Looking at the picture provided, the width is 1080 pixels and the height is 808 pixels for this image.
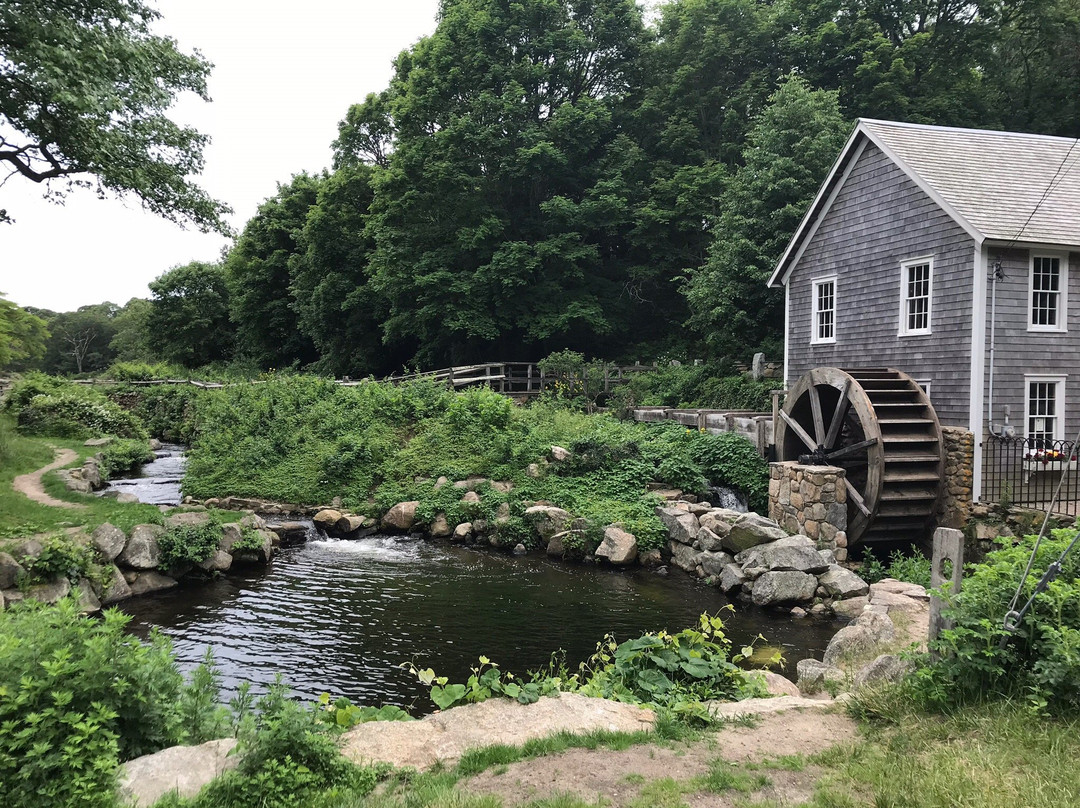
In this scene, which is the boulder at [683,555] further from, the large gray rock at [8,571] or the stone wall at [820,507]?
the large gray rock at [8,571]

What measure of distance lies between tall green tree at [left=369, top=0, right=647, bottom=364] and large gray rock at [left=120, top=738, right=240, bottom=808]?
83.2ft

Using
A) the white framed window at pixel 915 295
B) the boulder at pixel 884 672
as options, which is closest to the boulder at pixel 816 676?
the boulder at pixel 884 672

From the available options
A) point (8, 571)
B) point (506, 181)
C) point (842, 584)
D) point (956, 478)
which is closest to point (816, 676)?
point (842, 584)

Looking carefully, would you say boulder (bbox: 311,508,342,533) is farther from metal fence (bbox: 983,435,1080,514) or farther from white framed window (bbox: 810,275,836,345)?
metal fence (bbox: 983,435,1080,514)

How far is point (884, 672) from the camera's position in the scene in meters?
6.23

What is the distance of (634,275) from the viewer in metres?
30.5

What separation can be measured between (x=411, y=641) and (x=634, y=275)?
23359mm

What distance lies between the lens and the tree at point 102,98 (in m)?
10.8

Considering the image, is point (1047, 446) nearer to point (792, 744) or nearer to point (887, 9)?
point (792, 744)

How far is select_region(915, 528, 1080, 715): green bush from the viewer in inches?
181

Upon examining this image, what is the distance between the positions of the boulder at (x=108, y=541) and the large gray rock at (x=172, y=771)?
785 cm

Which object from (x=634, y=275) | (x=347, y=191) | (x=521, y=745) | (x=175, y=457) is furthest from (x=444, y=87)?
(x=521, y=745)

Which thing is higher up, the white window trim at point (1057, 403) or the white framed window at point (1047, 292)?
the white framed window at point (1047, 292)

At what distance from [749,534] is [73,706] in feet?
34.4
